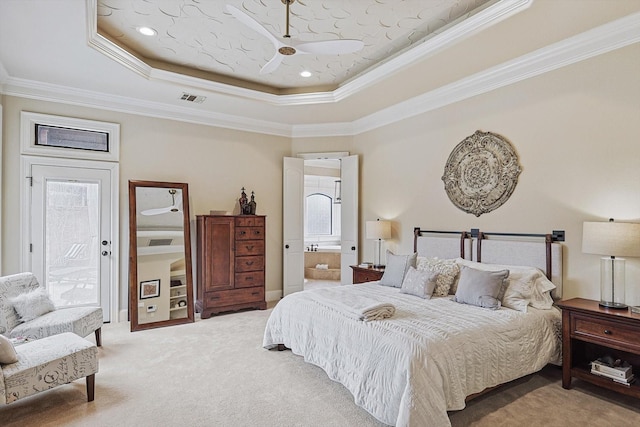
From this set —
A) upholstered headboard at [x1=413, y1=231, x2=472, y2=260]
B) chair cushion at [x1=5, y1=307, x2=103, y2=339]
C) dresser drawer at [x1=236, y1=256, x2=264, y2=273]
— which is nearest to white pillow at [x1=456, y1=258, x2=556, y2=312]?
upholstered headboard at [x1=413, y1=231, x2=472, y2=260]

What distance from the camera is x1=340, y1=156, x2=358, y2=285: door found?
5805 millimetres

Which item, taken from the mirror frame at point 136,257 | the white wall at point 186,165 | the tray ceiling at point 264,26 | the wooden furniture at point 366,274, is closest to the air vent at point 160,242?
the mirror frame at point 136,257

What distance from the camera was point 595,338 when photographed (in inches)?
109

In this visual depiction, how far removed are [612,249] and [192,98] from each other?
4859mm

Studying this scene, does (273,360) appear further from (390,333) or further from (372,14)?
(372,14)

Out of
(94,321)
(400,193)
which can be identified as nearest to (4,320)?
(94,321)

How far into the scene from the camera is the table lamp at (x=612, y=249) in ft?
8.77

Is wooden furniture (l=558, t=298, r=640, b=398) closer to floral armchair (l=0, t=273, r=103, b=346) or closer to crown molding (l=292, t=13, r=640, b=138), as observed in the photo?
crown molding (l=292, t=13, r=640, b=138)

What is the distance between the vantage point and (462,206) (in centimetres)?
425

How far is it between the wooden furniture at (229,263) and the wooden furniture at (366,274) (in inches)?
55.6

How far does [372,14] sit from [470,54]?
1.08m

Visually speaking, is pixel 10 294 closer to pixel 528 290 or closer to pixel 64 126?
pixel 64 126

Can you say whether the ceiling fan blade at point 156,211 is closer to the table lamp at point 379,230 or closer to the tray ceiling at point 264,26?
the tray ceiling at point 264,26

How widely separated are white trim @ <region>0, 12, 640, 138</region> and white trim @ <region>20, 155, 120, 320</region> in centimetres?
77
